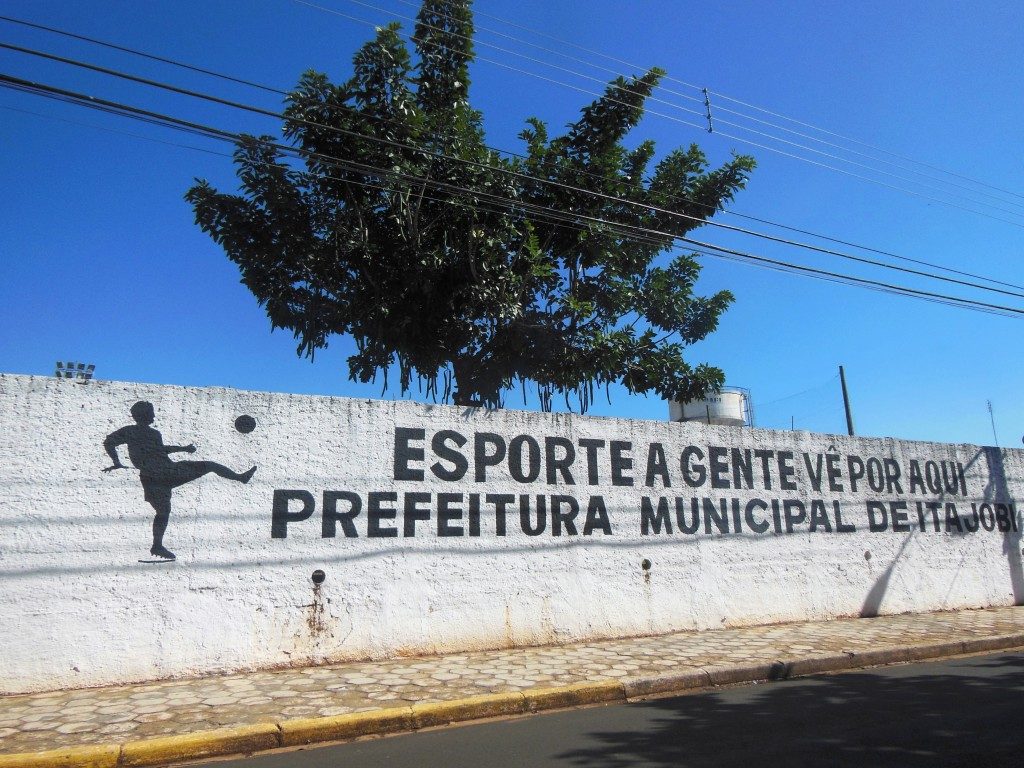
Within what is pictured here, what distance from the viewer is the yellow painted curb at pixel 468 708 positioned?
499 cm

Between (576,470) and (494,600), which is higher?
(576,470)

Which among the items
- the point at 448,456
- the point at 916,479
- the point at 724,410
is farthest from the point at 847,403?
the point at 448,456

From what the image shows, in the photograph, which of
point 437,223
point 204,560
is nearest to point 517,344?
point 437,223

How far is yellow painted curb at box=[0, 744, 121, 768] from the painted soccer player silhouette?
2.09 m

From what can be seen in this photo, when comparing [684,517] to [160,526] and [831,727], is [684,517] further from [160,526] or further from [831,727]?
[160,526]

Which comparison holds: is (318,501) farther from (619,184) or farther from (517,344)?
(619,184)

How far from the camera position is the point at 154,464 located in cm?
622

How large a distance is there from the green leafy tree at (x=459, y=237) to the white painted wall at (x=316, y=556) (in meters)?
3.86

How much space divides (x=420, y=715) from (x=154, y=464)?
334cm

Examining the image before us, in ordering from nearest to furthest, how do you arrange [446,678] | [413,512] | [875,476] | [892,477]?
[446,678] < [413,512] < [875,476] < [892,477]

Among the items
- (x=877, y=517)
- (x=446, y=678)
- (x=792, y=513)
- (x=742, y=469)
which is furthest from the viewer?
(x=877, y=517)

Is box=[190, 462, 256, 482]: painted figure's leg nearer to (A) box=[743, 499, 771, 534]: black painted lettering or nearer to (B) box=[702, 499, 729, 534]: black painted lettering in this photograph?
(B) box=[702, 499, 729, 534]: black painted lettering

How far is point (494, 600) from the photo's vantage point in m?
7.29

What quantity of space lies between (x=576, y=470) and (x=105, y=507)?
483cm
